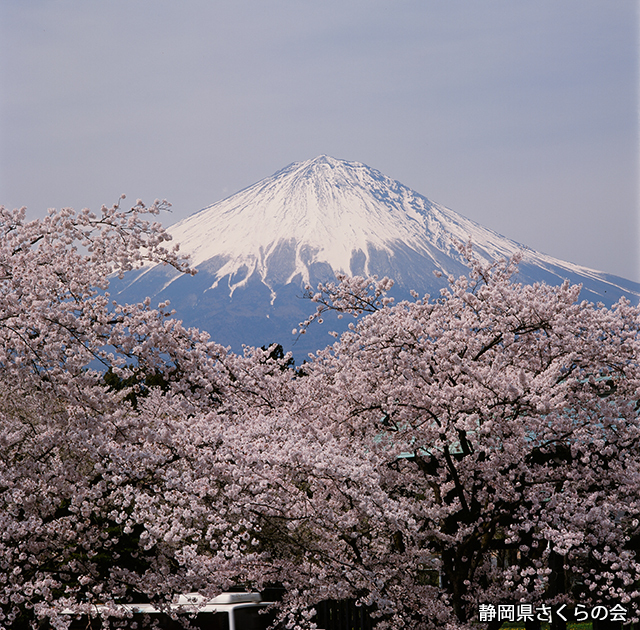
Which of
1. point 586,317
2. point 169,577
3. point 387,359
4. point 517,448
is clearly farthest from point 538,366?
point 169,577

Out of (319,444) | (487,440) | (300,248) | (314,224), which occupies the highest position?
(314,224)

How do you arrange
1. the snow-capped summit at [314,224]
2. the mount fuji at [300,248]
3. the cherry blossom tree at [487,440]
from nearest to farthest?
the cherry blossom tree at [487,440]
the mount fuji at [300,248]
the snow-capped summit at [314,224]

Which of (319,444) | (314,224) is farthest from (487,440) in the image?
(314,224)

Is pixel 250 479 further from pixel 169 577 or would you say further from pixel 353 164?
pixel 353 164

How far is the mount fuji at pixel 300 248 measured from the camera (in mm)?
160375

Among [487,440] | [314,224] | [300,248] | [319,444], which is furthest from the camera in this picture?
[314,224]

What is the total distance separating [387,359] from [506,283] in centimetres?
278

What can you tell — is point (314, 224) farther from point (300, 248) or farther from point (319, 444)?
point (319, 444)

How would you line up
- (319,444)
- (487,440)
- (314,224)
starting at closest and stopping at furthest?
(319,444) < (487,440) < (314,224)

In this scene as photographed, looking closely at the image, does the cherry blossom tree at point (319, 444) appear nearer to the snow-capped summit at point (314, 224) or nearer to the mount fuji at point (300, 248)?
the mount fuji at point (300, 248)

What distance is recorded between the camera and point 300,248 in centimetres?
17462

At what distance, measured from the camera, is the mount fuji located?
526 ft

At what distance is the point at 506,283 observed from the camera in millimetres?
9930

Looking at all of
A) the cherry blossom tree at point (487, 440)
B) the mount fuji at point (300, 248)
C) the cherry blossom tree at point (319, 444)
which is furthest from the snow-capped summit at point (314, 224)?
the cherry blossom tree at point (319, 444)
